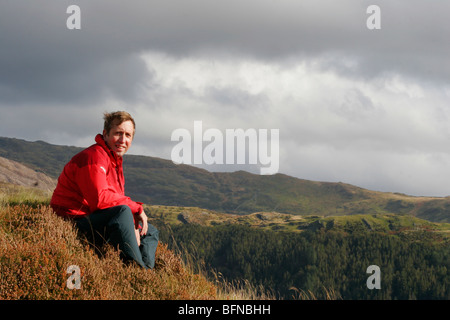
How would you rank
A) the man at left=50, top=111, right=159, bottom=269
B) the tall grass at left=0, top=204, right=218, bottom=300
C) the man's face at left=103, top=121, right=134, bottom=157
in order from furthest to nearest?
the man's face at left=103, top=121, right=134, bottom=157, the man at left=50, top=111, right=159, bottom=269, the tall grass at left=0, top=204, right=218, bottom=300

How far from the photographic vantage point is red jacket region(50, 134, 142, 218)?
7234 mm

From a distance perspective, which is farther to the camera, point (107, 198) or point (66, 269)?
point (107, 198)

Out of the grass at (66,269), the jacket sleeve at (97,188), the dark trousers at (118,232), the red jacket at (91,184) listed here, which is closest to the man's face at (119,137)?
the red jacket at (91,184)

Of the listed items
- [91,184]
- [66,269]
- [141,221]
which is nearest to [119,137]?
[91,184]

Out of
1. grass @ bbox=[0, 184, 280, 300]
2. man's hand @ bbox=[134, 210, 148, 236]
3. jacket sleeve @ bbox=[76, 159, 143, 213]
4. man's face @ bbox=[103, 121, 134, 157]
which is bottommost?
grass @ bbox=[0, 184, 280, 300]

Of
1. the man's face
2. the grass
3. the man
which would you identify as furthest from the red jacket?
the grass

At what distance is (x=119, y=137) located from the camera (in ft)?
25.7

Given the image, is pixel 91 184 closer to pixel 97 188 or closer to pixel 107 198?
pixel 97 188

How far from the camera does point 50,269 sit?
666 centimetres

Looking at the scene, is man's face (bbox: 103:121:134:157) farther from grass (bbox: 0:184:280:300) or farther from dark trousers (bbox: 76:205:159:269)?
grass (bbox: 0:184:280:300)

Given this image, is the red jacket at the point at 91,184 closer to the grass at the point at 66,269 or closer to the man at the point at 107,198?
the man at the point at 107,198

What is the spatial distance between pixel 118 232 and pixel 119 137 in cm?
175

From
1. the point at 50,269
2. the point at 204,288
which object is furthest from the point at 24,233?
the point at 204,288
